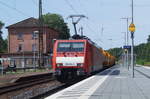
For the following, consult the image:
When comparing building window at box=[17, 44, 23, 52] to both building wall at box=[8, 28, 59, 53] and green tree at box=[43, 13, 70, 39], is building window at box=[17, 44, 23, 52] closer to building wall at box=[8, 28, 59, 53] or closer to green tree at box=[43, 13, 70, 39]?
building wall at box=[8, 28, 59, 53]

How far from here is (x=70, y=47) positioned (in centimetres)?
2825

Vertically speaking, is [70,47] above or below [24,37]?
below

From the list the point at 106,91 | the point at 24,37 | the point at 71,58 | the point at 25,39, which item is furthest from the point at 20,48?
the point at 106,91

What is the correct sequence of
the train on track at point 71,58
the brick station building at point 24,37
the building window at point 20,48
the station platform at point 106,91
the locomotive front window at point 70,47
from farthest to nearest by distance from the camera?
1. the building window at point 20,48
2. the brick station building at point 24,37
3. the locomotive front window at point 70,47
4. the train on track at point 71,58
5. the station platform at point 106,91

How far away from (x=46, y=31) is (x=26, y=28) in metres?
7.17

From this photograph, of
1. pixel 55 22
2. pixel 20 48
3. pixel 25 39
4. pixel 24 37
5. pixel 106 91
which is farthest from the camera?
pixel 55 22

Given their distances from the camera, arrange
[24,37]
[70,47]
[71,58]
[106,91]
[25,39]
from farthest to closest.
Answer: [24,37]
[25,39]
[70,47]
[71,58]
[106,91]

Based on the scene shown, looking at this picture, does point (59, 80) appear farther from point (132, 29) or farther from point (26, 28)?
point (26, 28)

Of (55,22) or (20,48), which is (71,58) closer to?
(20,48)

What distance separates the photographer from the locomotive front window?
2809 cm

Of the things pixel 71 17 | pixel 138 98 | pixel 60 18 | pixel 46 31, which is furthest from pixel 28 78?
pixel 60 18

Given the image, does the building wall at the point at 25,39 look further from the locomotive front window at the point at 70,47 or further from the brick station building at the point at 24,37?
the locomotive front window at the point at 70,47

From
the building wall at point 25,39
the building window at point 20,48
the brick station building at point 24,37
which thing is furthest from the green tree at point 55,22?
the building window at point 20,48

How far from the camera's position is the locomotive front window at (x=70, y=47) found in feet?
92.2
